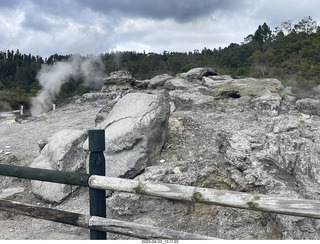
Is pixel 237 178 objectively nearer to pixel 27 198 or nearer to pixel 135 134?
pixel 135 134

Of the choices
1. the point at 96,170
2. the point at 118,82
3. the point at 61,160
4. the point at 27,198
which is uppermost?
the point at 118,82

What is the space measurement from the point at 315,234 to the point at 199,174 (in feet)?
5.37

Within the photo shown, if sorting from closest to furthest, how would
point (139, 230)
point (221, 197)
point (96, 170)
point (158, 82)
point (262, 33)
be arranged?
point (221, 197) → point (139, 230) → point (96, 170) → point (158, 82) → point (262, 33)

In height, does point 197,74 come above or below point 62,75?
above

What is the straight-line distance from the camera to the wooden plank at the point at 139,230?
2.48 metres

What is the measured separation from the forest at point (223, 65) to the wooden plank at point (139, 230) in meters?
22.9

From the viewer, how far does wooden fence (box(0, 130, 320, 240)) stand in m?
2.30

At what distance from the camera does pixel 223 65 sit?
36.2 m

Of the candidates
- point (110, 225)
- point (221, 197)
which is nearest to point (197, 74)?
point (110, 225)

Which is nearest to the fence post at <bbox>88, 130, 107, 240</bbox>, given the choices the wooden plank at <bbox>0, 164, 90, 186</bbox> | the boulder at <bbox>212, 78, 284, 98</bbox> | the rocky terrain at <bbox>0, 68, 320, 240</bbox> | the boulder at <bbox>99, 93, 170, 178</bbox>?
the wooden plank at <bbox>0, 164, 90, 186</bbox>

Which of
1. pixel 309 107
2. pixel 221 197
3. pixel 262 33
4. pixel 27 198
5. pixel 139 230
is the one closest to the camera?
pixel 221 197

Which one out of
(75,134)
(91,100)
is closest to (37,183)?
(75,134)

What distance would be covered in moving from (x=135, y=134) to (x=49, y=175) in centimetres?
219

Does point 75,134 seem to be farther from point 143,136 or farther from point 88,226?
→ point 88,226
